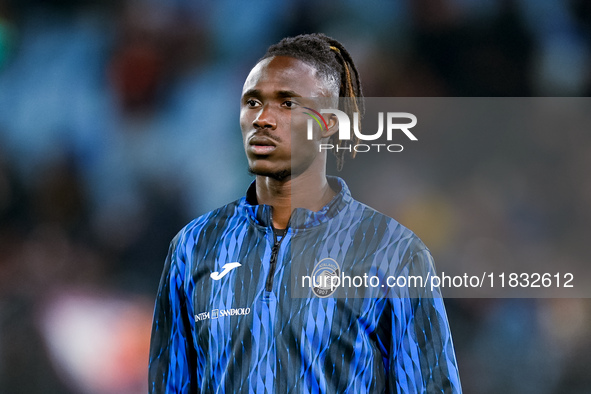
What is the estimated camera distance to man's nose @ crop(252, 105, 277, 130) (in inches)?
79.2

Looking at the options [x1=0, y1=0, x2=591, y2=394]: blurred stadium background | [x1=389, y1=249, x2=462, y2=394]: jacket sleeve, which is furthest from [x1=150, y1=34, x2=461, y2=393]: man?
[x1=0, y1=0, x2=591, y2=394]: blurred stadium background

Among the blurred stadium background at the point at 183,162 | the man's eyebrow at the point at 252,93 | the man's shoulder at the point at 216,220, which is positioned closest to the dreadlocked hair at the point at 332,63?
the man's eyebrow at the point at 252,93

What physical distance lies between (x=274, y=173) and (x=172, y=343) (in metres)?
0.57

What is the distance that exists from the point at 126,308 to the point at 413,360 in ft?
5.43

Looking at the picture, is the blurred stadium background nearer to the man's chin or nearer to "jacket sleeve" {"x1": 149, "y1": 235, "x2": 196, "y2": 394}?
the man's chin

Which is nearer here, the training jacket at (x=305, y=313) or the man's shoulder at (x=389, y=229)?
the training jacket at (x=305, y=313)

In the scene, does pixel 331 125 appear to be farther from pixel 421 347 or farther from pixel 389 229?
pixel 421 347

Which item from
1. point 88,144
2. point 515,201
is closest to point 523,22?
point 515,201

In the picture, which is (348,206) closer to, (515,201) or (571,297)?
(515,201)

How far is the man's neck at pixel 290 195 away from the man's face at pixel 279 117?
0.03 m

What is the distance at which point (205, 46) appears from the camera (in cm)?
335

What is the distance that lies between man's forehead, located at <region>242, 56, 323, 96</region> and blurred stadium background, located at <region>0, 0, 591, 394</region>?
0.88 metres

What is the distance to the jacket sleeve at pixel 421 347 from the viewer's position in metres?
1.90

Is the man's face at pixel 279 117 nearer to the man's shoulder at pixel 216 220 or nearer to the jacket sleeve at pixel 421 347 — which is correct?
the man's shoulder at pixel 216 220
